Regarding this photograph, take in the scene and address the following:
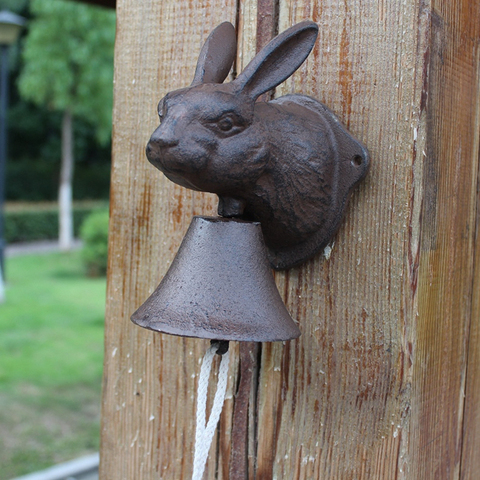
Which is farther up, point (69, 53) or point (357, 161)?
point (69, 53)

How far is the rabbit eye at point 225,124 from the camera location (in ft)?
2.08

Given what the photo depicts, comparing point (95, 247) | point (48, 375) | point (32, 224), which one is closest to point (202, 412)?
point (48, 375)

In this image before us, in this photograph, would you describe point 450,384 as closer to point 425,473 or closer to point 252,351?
point 425,473

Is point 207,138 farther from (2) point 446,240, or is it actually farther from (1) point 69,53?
(1) point 69,53

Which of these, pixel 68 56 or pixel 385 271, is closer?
pixel 385 271

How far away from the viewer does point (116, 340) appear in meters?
0.96

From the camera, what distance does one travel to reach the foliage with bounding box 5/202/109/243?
1279 centimetres

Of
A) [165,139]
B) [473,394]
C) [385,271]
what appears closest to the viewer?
[165,139]

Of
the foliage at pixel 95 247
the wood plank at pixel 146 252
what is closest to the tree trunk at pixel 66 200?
the foliage at pixel 95 247

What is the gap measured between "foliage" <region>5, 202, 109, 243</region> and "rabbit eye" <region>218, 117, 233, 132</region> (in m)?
13.0

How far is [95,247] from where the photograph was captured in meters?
8.98

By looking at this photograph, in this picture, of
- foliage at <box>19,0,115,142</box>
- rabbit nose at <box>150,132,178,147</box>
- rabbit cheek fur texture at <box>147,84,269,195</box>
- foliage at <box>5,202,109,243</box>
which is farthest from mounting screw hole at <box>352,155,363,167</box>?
foliage at <box>5,202,109,243</box>

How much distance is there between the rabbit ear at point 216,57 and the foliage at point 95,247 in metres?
8.37

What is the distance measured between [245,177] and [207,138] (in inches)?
2.7
